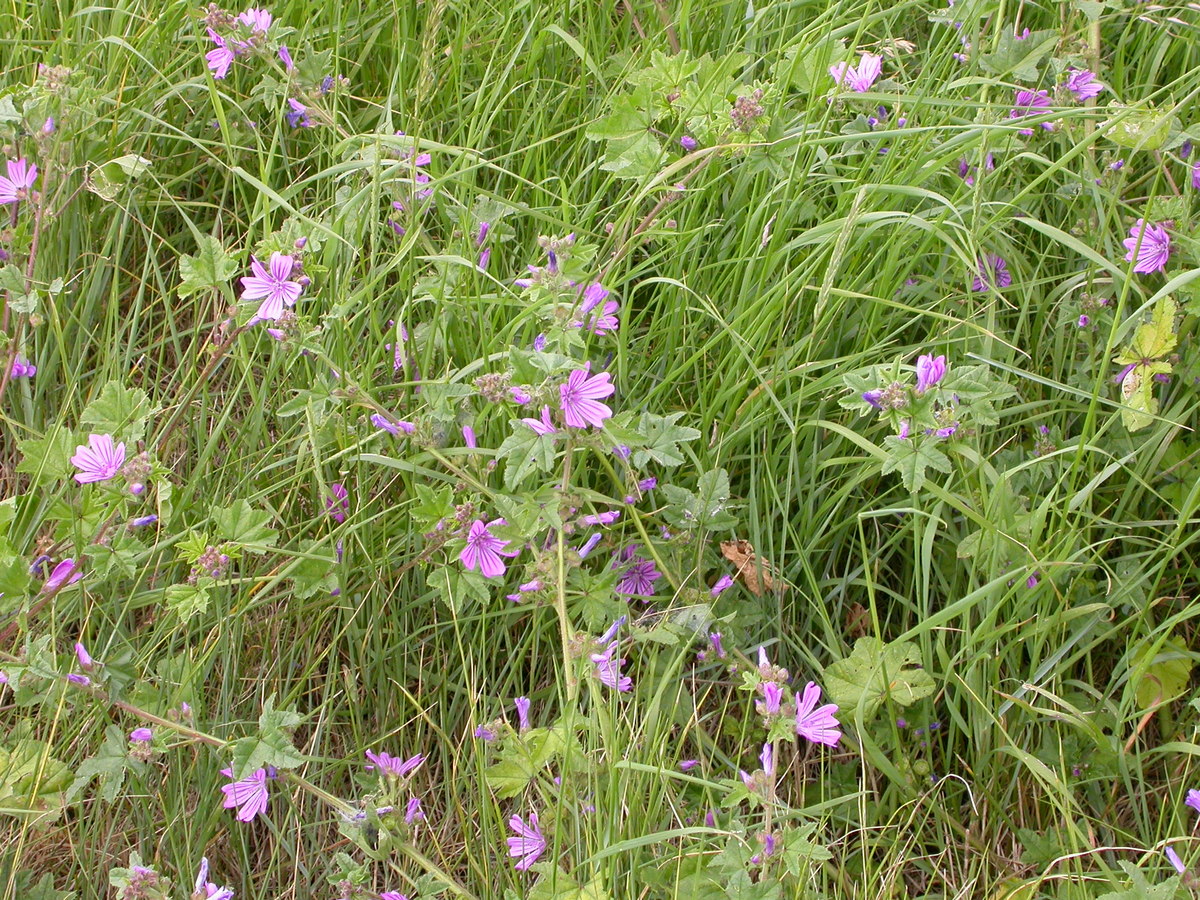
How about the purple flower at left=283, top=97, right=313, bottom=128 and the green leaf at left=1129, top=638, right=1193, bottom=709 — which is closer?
the green leaf at left=1129, top=638, right=1193, bottom=709

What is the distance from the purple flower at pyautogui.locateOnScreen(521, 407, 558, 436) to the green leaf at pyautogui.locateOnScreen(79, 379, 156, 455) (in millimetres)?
764

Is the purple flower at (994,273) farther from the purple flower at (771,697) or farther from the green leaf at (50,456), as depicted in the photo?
the green leaf at (50,456)

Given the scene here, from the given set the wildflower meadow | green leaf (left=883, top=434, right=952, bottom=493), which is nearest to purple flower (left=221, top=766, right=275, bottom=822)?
the wildflower meadow

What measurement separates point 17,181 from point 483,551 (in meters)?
1.41

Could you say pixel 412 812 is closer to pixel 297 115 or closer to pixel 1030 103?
pixel 297 115

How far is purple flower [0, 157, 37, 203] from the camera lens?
2.62 meters

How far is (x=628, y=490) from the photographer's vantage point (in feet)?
7.74

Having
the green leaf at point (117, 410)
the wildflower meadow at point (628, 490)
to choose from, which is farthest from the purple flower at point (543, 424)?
the green leaf at point (117, 410)

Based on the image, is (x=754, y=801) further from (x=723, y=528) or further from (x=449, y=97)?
(x=449, y=97)

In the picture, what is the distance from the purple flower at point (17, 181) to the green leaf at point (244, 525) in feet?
3.36

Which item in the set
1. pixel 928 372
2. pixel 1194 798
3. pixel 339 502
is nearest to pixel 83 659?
pixel 339 502

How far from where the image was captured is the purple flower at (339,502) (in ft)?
7.97

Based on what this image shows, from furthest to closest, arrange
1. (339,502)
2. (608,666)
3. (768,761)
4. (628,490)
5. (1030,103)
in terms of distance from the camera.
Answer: (1030,103)
(339,502)
(628,490)
(608,666)
(768,761)

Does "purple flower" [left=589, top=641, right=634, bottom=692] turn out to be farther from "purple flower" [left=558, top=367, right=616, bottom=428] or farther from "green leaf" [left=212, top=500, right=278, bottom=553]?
"green leaf" [left=212, top=500, right=278, bottom=553]
